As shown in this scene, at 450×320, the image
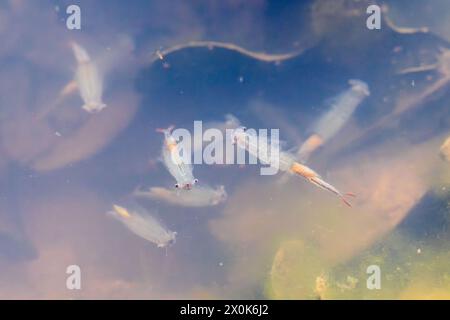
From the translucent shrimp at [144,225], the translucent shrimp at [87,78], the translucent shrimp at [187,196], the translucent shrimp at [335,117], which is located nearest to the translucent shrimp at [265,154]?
the translucent shrimp at [335,117]

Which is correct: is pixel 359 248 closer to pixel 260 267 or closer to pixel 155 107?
pixel 260 267

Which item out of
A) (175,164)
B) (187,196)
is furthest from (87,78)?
(187,196)

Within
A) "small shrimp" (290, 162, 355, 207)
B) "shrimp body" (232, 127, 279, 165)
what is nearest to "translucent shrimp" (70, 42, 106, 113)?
"shrimp body" (232, 127, 279, 165)

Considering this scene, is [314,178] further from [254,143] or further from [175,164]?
[175,164]

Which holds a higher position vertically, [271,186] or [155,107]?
[155,107]

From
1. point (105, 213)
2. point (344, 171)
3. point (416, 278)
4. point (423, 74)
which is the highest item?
point (423, 74)

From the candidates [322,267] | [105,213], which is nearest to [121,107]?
[105,213]
